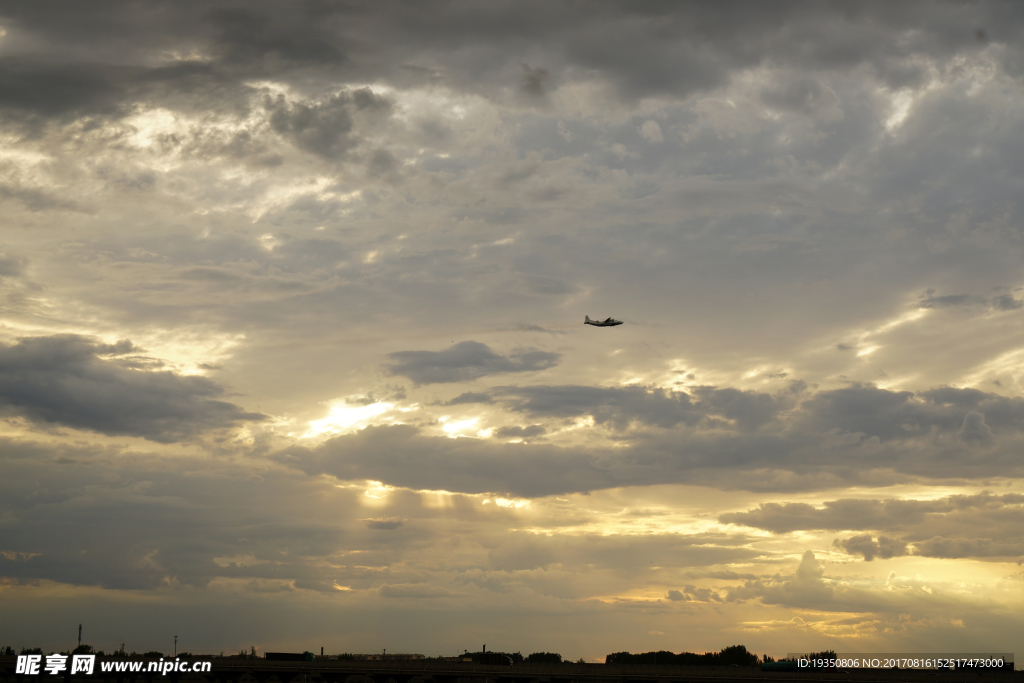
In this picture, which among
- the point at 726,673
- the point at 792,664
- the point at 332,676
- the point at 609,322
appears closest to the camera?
the point at 726,673

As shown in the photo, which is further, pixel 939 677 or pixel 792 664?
pixel 792 664

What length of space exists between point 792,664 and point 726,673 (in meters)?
21.5

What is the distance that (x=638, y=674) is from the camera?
14662cm

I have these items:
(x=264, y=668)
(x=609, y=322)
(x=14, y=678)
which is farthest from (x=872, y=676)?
(x=14, y=678)

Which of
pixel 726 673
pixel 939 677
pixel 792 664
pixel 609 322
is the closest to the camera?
pixel 939 677

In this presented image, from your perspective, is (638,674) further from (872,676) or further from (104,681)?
(104,681)

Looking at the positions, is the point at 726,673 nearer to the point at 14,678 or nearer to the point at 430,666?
the point at 430,666

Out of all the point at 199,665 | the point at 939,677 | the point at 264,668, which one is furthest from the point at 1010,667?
the point at 264,668

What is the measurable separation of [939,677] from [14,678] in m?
167

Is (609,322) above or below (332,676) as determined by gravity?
above

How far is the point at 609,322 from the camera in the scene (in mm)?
175125

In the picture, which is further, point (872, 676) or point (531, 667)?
point (531, 667)

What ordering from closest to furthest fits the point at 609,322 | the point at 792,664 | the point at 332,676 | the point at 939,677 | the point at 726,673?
the point at 939,677 < the point at 726,673 < the point at 792,664 < the point at 609,322 < the point at 332,676

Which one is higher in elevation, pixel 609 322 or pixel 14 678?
pixel 609 322
